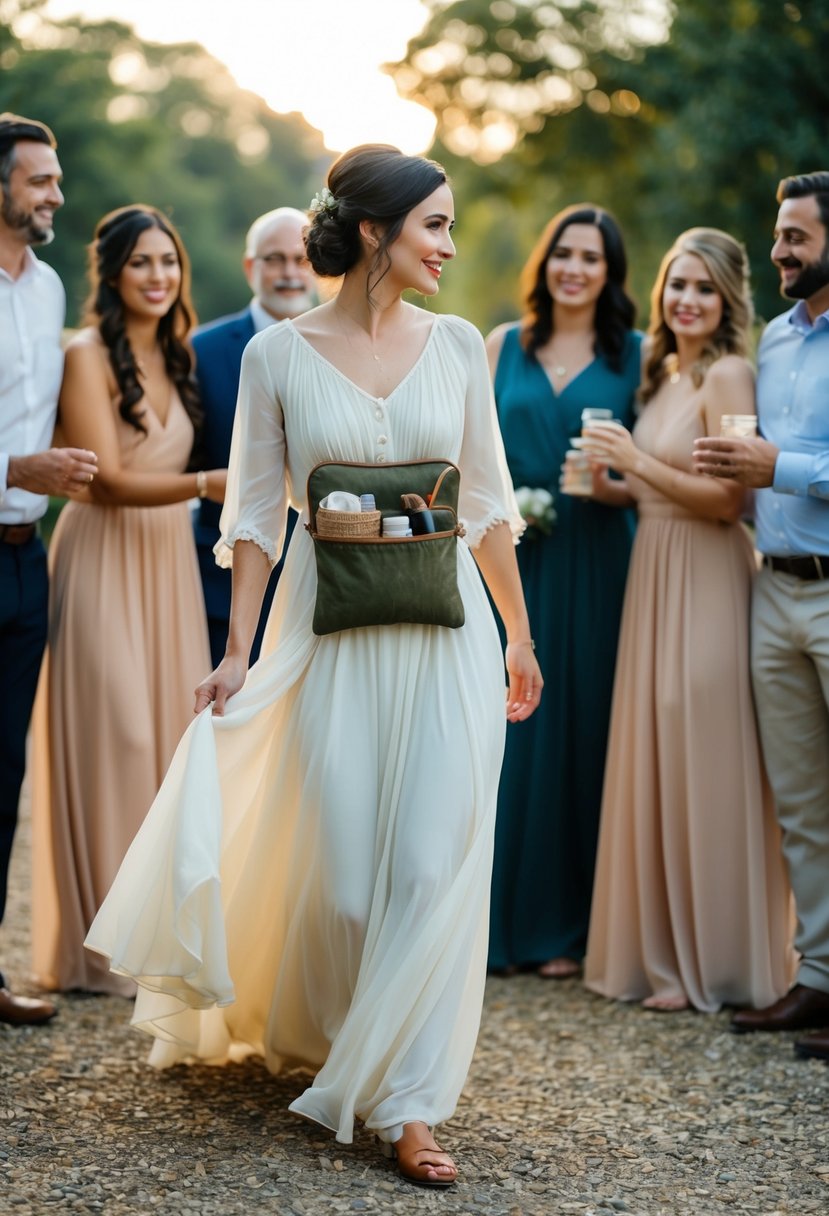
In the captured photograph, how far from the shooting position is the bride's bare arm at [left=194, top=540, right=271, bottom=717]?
3938mm

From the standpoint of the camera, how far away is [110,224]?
5.70 metres

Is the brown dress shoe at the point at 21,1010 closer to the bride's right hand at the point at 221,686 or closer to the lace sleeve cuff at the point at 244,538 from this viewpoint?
the bride's right hand at the point at 221,686

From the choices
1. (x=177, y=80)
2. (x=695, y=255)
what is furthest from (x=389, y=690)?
(x=177, y=80)

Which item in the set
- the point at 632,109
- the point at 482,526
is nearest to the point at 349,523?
the point at 482,526

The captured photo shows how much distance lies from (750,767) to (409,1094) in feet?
7.19

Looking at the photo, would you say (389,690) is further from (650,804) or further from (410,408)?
(650,804)

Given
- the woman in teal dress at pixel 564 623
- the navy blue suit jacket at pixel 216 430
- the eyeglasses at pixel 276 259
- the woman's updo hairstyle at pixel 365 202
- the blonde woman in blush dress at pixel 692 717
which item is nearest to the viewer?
the woman's updo hairstyle at pixel 365 202

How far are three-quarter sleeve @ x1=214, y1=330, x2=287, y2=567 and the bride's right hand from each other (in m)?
0.33

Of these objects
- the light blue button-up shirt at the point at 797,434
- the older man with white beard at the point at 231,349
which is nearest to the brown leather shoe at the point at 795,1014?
the light blue button-up shirt at the point at 797,434

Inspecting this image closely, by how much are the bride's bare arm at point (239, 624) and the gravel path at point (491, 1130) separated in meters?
1.17

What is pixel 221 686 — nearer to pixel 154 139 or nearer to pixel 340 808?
pixel 340 808

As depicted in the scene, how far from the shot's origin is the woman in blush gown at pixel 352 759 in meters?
3.73

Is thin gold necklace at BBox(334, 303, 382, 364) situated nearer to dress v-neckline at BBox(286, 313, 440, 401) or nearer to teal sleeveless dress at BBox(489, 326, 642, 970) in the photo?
dress v-neckline at BBox(286, 313, 440, 401)

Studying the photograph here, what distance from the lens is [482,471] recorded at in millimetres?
4195
